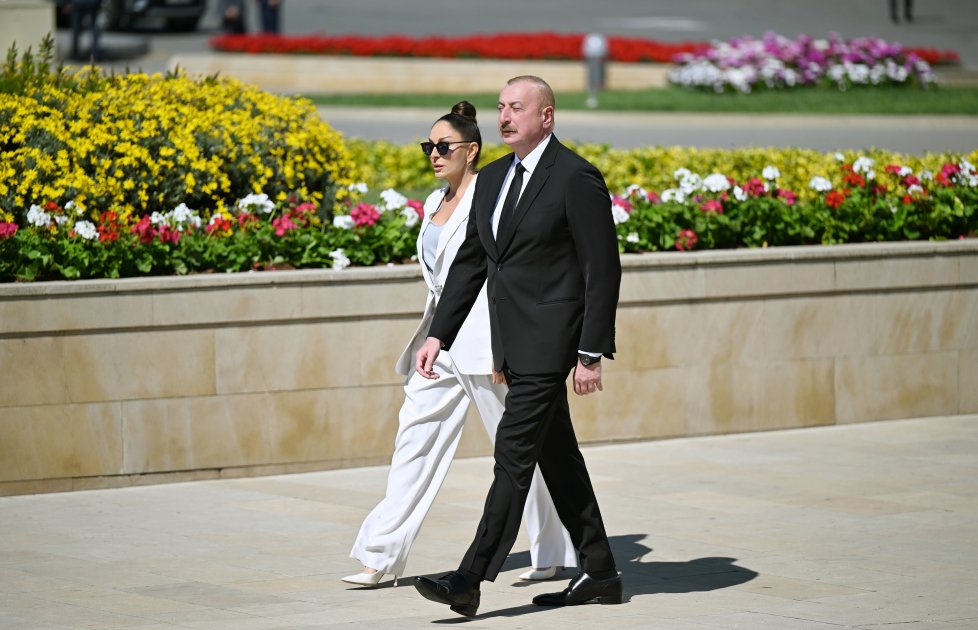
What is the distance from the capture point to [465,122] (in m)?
7.27

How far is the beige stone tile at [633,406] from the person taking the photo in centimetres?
1017

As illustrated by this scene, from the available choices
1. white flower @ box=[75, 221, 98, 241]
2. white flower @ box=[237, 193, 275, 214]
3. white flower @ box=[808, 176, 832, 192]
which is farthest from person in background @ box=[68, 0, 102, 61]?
white flower @ box=[75, 221, 98, 241]

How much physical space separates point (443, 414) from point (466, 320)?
16.8 inches

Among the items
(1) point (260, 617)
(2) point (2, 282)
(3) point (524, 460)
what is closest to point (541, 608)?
(3) point (524, 460)

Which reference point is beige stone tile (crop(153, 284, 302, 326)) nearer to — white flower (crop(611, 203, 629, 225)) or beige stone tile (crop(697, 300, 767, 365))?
white flower (crop(611, 203, 629, 225))

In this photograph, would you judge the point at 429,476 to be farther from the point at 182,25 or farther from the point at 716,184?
the point at 182,25

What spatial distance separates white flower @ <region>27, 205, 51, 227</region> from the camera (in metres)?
9.86

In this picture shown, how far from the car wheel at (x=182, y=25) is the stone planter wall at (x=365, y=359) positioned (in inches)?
1157

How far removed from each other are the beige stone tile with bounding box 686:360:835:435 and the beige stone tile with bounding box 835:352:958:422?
0.39 ft

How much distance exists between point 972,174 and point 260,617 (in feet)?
23.5

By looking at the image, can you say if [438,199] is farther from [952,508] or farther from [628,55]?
[628,55]

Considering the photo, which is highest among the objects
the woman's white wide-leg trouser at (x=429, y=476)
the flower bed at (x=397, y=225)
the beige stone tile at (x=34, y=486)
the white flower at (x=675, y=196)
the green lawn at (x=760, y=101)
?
the green lawn at (x=760, y=101)

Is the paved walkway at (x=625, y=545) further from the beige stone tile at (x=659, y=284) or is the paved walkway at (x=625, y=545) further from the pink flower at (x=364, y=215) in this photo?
the pink flower at (x=364, y=215)

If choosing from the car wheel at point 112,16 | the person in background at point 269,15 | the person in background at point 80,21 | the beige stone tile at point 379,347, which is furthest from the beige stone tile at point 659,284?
the car wheel at point 112,16
